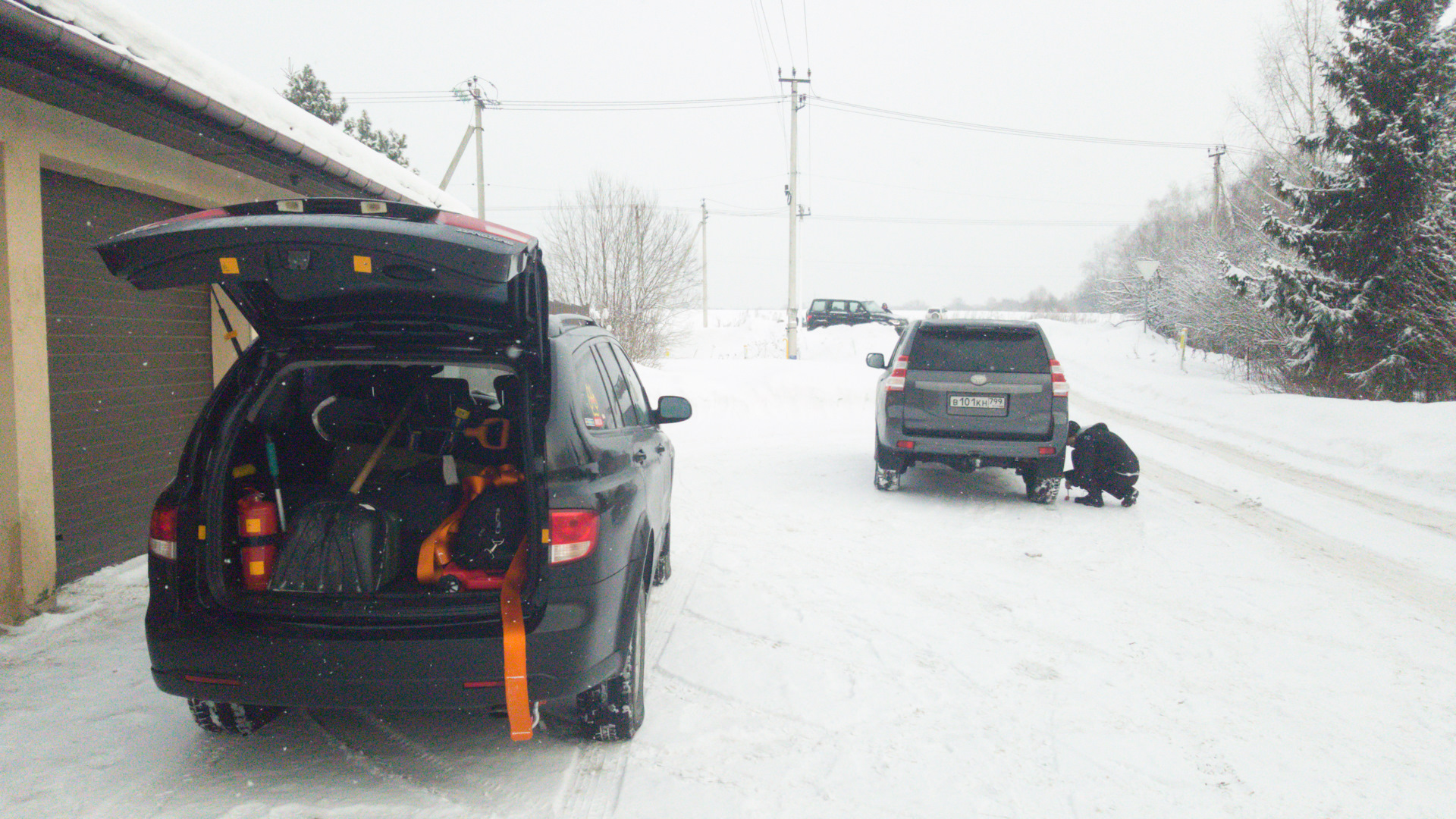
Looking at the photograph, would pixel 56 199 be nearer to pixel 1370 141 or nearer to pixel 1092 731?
pixel 1092 731

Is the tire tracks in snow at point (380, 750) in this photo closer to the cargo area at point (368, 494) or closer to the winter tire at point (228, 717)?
the winter tire at point (228, 717)

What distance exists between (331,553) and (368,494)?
482mm

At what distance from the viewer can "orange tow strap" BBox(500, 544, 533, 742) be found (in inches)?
110

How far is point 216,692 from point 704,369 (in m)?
15.5

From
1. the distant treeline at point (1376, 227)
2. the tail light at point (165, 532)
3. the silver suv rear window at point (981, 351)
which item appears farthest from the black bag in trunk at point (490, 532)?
the distant treeline at point (1376, 227)

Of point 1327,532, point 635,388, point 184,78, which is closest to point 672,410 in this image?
point 635,388

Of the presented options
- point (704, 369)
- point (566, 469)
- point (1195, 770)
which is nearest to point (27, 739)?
point (566, 469)

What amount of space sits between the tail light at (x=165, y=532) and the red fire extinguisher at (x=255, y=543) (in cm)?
24

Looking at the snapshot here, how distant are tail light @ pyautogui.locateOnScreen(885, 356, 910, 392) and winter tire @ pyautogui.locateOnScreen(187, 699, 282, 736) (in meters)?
6.05

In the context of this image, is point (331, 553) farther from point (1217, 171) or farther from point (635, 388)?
point (1217, 171)

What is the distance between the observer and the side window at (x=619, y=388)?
4012 mm

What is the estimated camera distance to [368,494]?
→ 3508 mm

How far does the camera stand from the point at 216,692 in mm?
2781

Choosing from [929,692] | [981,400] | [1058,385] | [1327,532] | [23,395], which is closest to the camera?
[929,692]
